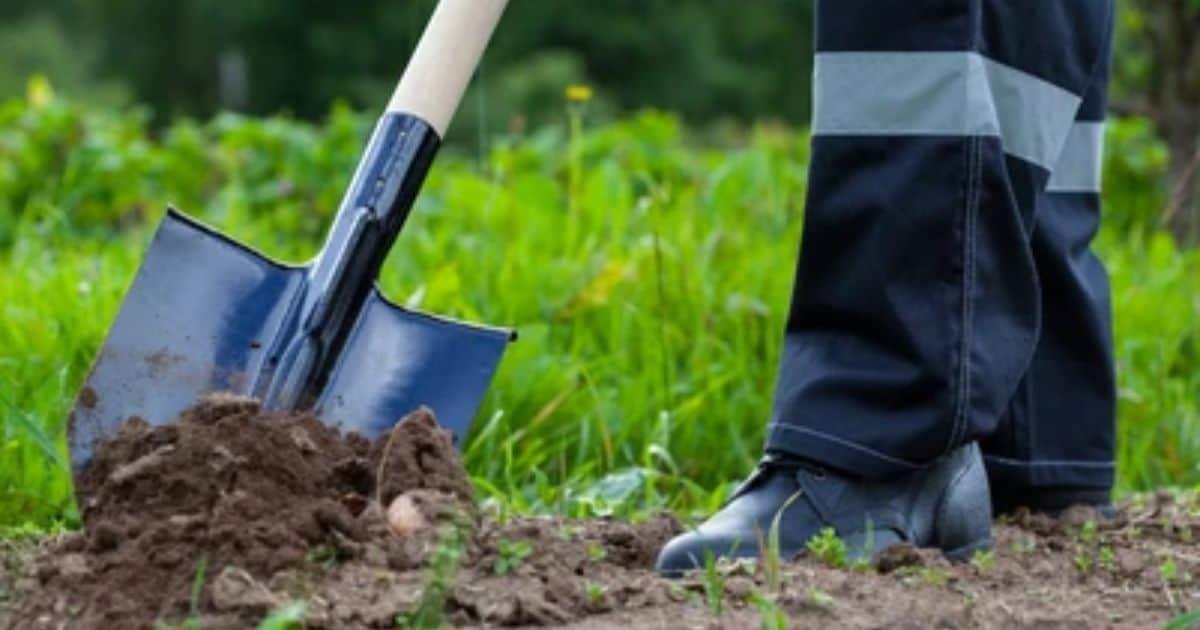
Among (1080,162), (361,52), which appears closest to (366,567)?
(1080,162)

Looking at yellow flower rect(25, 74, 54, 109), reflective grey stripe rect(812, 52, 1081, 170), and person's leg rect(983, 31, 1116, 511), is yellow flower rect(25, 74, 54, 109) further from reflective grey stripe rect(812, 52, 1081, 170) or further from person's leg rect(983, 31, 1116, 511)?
reflective grey stripe rect(812, 52, 1081, 170)

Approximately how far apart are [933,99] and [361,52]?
110ft

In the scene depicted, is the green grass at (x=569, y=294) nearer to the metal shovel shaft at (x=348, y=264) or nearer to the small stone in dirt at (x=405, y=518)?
the metal shovel shaft at (x=348, y=264)

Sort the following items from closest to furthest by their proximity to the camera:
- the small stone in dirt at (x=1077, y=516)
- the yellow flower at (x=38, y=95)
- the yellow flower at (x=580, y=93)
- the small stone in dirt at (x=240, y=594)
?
1. the small stone in dirt at (x=240, y=594)
2. the small stone in dirt at (x=1077, y=516)
3. the yellow flower at (x=580, y=93)
4. the yellow flower at (x=38, y=95)

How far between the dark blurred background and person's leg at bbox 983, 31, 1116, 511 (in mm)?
26706

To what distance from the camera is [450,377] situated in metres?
2.48

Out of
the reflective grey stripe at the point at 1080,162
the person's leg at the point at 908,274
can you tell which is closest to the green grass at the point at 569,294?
the person's leg at the point at 908,274

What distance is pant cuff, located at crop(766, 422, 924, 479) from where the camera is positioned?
2.27 meters

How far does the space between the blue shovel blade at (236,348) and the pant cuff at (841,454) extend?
16.5 inches

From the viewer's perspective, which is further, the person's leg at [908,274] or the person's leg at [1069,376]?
the person's leg at [1069,376]

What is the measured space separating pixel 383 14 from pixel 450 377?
1327 inches

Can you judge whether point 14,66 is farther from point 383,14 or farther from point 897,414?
point 897,414

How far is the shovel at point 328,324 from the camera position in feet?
7.72

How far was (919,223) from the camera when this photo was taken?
2.23 meters
